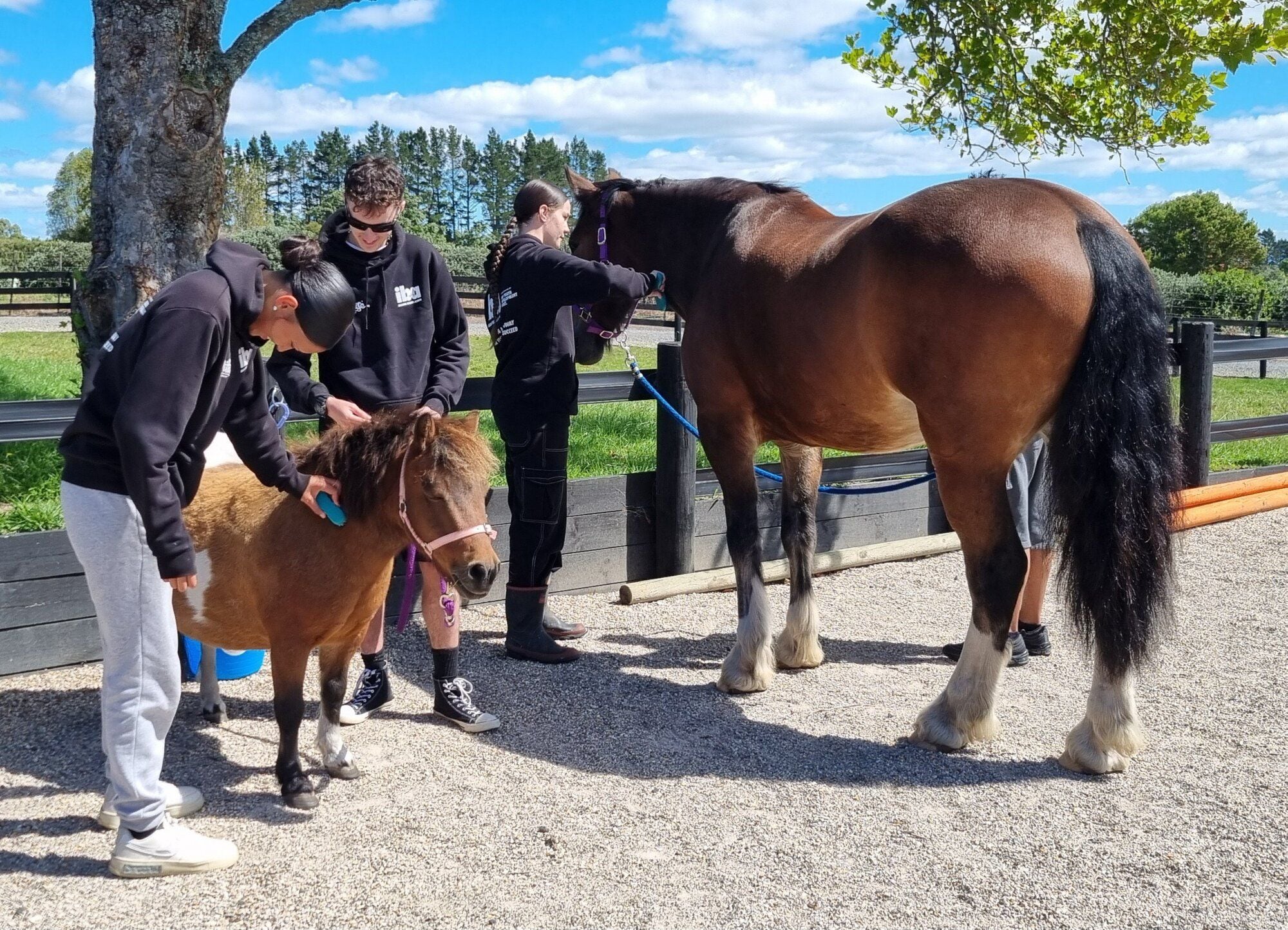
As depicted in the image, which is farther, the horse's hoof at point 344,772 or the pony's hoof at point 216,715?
the pony's hoof at point 216,715

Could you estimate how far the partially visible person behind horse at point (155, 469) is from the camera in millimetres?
2488

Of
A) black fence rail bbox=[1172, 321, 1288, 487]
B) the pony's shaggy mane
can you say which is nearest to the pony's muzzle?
the pony's shaggy mane

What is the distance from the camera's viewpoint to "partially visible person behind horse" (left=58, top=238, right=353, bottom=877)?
2488 millimetres

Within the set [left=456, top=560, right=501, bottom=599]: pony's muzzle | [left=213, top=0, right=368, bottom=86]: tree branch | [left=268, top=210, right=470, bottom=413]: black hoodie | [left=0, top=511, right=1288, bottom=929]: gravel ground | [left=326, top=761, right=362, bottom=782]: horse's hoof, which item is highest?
[left=213, top=0, right=368, bottom=86]: tree branch

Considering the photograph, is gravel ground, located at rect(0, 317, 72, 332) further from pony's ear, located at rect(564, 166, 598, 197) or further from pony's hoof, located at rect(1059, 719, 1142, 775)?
pony's hoof, located at rect(1059, 719, 1142, 775)

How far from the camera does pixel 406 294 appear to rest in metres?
3.88

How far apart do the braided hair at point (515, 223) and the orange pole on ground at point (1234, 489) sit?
452cm

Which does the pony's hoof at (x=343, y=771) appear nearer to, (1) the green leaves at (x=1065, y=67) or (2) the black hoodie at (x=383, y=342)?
(2) the black hoodie at (x=383, y=342)

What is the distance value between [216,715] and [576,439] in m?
4.49

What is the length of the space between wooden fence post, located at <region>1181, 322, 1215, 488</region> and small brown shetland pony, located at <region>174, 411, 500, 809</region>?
246 inches

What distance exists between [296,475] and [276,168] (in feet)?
343

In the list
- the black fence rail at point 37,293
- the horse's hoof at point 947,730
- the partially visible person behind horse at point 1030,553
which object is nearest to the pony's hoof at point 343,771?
the horse's hoof at point 947,730

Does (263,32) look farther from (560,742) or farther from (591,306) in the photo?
(560,742)

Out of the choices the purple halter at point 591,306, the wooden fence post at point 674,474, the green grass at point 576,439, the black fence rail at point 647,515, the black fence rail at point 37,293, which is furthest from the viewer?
the black fence rail at point 37,293
